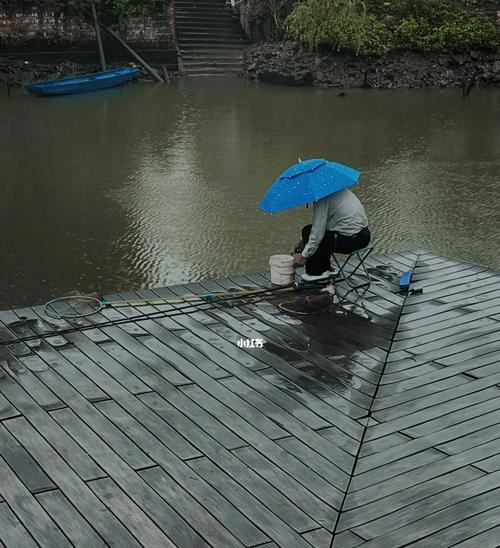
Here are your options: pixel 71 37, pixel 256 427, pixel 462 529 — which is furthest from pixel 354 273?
pixel 71 37

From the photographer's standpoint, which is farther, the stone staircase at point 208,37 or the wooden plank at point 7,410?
the stone staircase at point 208,37

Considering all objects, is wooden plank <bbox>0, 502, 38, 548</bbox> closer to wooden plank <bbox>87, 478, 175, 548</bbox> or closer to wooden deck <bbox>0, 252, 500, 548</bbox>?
wooden deck <bbox>0, 252, 500, 548</bbox>

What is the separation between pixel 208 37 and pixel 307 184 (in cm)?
1970

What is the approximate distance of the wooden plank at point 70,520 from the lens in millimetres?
3467

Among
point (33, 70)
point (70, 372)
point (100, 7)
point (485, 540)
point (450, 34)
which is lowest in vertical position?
point (485, 540)

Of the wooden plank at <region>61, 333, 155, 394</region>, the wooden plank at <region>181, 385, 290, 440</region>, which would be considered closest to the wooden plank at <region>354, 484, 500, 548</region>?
the wooden plank at <region>181, 385, 290, 440</region>

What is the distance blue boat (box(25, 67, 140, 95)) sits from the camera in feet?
64.1

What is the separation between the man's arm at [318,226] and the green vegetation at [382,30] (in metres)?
16.1

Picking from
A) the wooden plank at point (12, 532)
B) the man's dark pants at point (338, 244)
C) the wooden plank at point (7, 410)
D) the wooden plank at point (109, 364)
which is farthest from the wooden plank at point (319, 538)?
the man's dark pants at point (338, 244)

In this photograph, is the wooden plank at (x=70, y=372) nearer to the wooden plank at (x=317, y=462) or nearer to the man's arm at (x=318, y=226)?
the wooden plank at (x=317, y=462)

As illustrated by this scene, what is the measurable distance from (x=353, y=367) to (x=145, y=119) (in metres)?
12.8

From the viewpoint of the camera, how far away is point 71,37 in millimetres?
22703

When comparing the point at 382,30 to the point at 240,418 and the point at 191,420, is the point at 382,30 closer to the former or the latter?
the point at 240,418

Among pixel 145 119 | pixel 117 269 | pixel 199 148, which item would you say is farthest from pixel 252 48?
pixel 117 269
